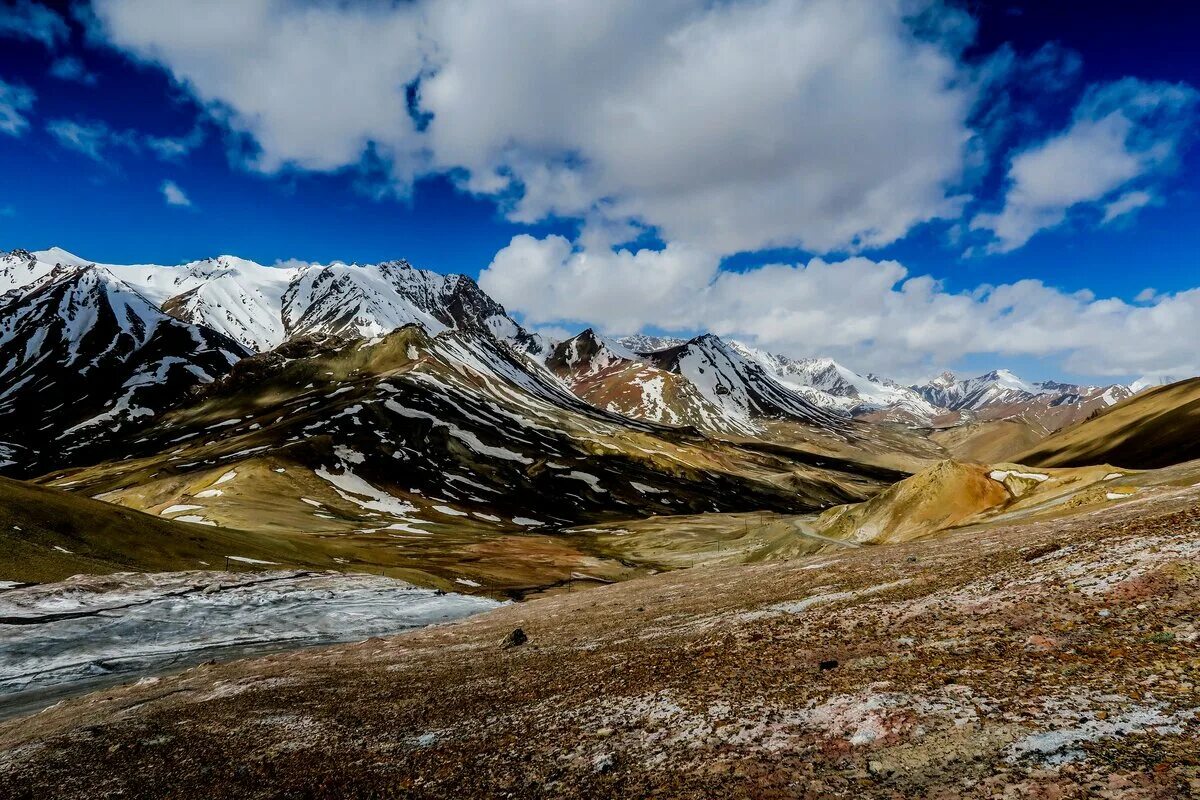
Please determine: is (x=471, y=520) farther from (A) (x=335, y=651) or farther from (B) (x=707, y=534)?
(A) (x=335, y=651)

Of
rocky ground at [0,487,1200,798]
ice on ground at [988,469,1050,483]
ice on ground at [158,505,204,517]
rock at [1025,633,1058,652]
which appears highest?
ice on ground at [158,505,204,517]

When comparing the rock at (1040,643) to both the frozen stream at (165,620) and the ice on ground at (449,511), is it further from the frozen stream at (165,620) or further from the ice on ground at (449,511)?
the ice on ground at (449,511)

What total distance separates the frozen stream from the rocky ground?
20.6 m

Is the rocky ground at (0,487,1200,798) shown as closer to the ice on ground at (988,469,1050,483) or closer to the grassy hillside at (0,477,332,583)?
the ice on ground at (988,469,1050,483)

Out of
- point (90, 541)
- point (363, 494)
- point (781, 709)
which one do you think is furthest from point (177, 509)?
point (781, 709)

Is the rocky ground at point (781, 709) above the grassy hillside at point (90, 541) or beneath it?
beneath

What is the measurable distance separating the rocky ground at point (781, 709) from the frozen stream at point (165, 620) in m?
20.6

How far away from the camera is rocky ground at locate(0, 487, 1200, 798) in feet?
34.4

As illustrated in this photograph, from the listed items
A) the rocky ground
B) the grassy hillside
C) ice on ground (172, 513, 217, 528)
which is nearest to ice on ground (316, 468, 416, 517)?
ice on ground (172, 513, 217, 528)

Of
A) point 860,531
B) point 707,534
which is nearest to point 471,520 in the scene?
point 707,534

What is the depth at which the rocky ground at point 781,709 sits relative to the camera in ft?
34.4

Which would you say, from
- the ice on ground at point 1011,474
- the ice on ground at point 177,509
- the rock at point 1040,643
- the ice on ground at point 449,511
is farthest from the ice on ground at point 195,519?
the rock at point 1040,643

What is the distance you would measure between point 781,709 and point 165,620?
63.1 metres

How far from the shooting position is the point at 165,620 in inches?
2234
